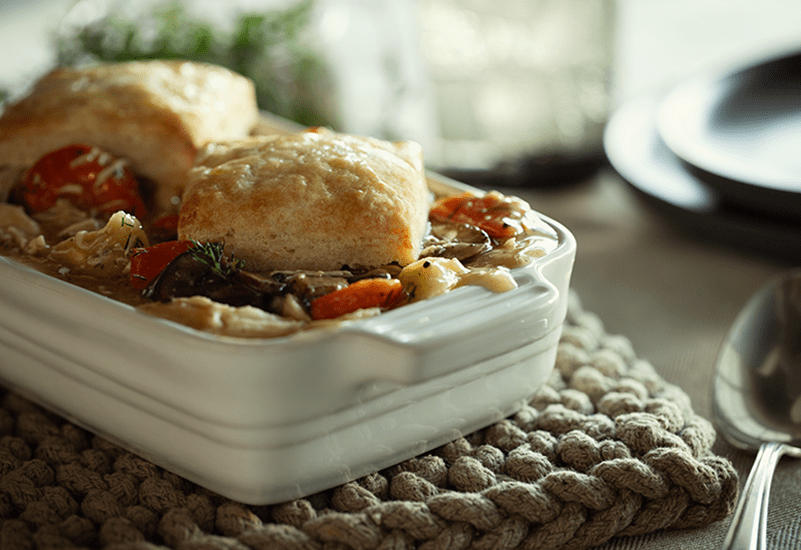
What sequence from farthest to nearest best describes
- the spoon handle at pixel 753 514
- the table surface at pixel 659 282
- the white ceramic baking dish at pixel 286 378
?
the table surface at pixel 659 282
the spoon handle at pixel 753 514
the white ceramic baking dish at pixel 286 378

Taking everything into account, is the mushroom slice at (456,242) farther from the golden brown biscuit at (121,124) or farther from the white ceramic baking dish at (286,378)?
the golden brown biscuit at (121,124)

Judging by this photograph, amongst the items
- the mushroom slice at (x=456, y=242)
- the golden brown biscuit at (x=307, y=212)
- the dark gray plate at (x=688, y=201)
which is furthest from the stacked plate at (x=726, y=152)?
the golden brown biscuit at (x=307, y=212)

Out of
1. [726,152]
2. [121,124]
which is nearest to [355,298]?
[121,124]

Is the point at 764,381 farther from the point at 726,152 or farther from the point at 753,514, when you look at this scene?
the point at 726,152

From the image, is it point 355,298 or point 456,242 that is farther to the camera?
point 456,242

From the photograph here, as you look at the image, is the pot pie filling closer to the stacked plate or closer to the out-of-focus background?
the stacked plate

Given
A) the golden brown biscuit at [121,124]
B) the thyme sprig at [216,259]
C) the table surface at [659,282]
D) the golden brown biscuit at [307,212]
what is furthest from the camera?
the golden brown biscuit at [121,124]

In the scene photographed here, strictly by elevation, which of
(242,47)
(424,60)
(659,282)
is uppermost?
(242,47)
